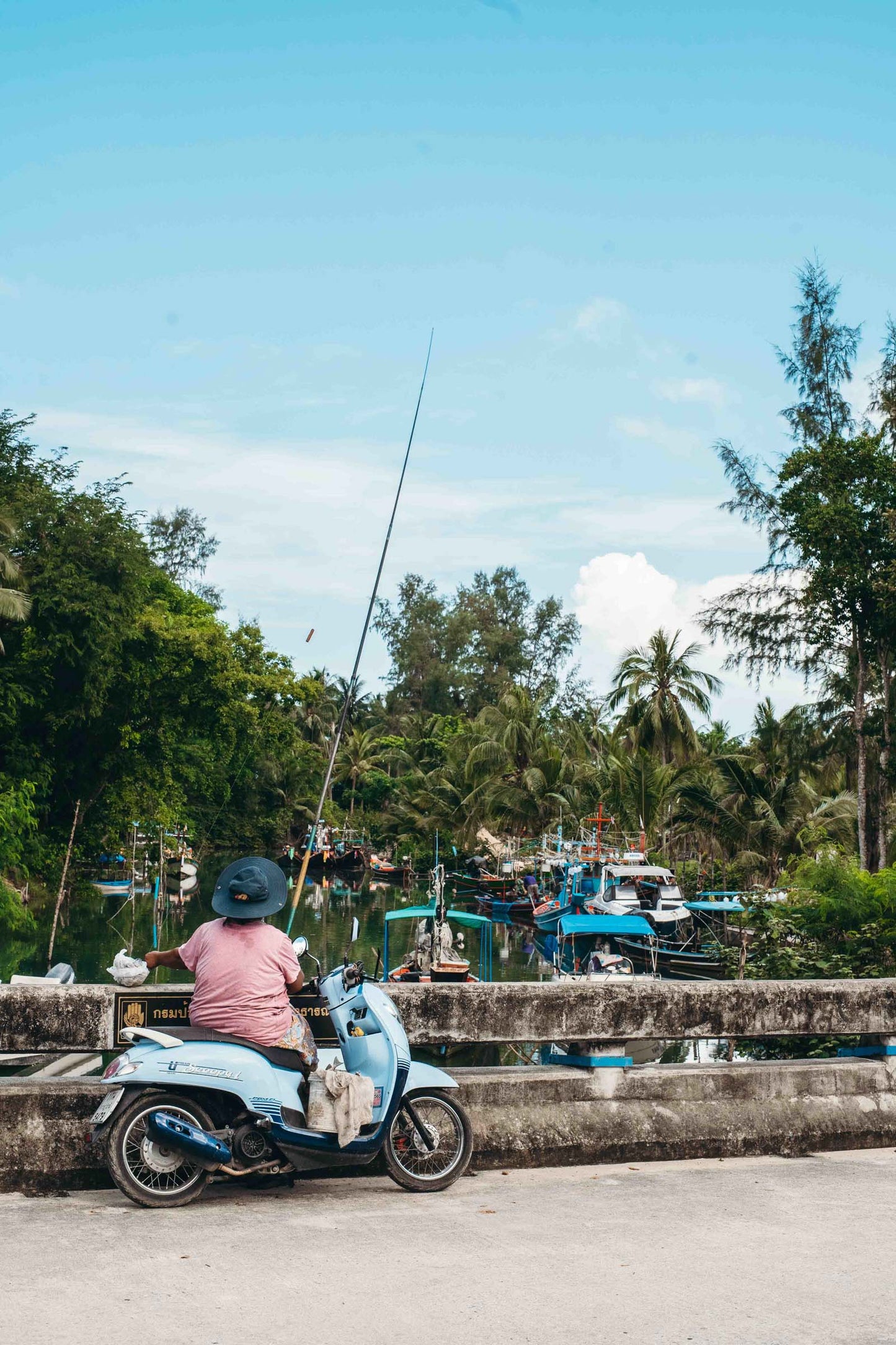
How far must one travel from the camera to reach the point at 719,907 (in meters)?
34.2

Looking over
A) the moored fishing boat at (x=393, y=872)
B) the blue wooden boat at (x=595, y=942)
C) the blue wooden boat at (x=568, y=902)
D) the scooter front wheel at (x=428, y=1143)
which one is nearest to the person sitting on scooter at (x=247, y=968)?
the scooter front wheel at (x=428, y=1143)

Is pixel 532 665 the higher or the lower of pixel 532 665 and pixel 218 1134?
the higher

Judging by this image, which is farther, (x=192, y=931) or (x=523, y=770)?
(x=523, y=770)

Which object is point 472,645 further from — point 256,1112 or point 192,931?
point 256,1112

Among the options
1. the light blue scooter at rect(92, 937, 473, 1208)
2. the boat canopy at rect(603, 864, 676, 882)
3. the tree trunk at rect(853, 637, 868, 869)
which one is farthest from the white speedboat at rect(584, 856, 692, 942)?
the light blue scooter at rect(92, 937, 473, 1208)

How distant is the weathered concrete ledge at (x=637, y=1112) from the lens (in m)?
5.66

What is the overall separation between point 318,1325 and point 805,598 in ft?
116

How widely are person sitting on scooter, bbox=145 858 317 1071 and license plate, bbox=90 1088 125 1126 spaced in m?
0.43

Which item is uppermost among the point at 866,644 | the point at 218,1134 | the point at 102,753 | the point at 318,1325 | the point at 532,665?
the point at 532,665

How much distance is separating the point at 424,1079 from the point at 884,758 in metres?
34.1

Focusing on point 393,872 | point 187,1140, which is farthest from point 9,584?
point 393,872

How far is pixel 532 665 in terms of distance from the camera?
87188mm

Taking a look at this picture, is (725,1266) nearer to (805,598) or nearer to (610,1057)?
(610,1057)

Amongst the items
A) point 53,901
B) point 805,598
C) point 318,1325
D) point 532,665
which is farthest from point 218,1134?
point 532,665
